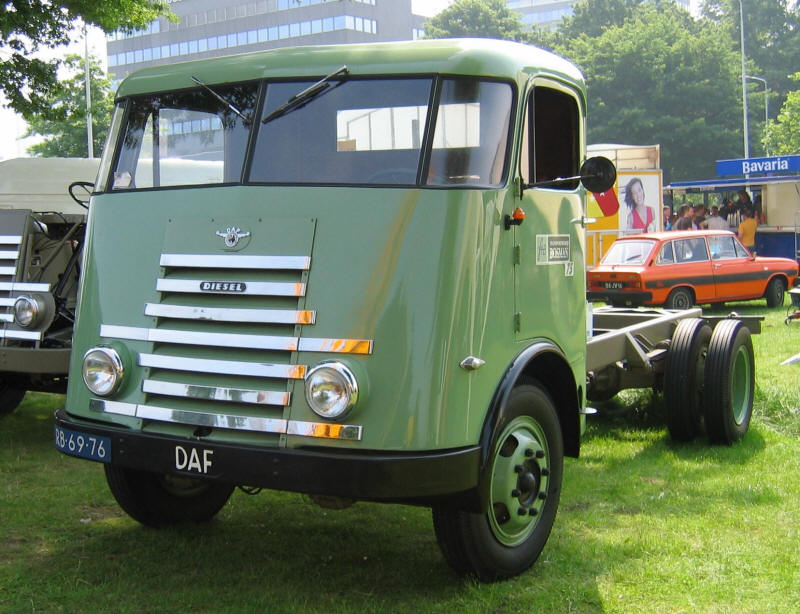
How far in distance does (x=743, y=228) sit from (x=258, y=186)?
2031cm

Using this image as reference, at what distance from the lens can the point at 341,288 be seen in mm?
4367

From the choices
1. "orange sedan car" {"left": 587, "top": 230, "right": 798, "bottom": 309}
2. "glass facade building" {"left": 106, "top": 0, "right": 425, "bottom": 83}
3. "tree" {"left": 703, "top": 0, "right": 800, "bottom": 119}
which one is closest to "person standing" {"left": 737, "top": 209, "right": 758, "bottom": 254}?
"orange sedan car" {"left": 587, "top": 230, "right": 798, "bottom": 309}

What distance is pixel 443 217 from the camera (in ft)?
14.4

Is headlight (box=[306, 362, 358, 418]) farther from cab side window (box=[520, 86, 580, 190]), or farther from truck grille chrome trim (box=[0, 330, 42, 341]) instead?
truck grille chrome trim (box=[0, 330, 42, 341])

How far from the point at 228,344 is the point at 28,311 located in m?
3.90

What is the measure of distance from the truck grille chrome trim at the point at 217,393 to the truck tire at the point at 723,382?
417 centimetres

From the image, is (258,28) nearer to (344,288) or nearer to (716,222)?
(716,222)

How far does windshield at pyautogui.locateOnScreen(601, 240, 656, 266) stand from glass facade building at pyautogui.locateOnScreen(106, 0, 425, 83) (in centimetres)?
6425

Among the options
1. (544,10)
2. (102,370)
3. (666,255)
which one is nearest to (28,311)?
(102,370)

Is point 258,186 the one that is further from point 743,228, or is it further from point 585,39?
point 585,39

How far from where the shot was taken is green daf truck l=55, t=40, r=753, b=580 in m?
4.25

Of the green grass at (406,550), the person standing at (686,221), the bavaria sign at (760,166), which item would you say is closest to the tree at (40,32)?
the green grass at (406,550)

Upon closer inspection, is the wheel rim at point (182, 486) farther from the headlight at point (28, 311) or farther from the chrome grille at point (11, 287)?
the headlight at point (28, 311)

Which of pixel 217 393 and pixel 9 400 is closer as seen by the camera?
pixel 217 393
